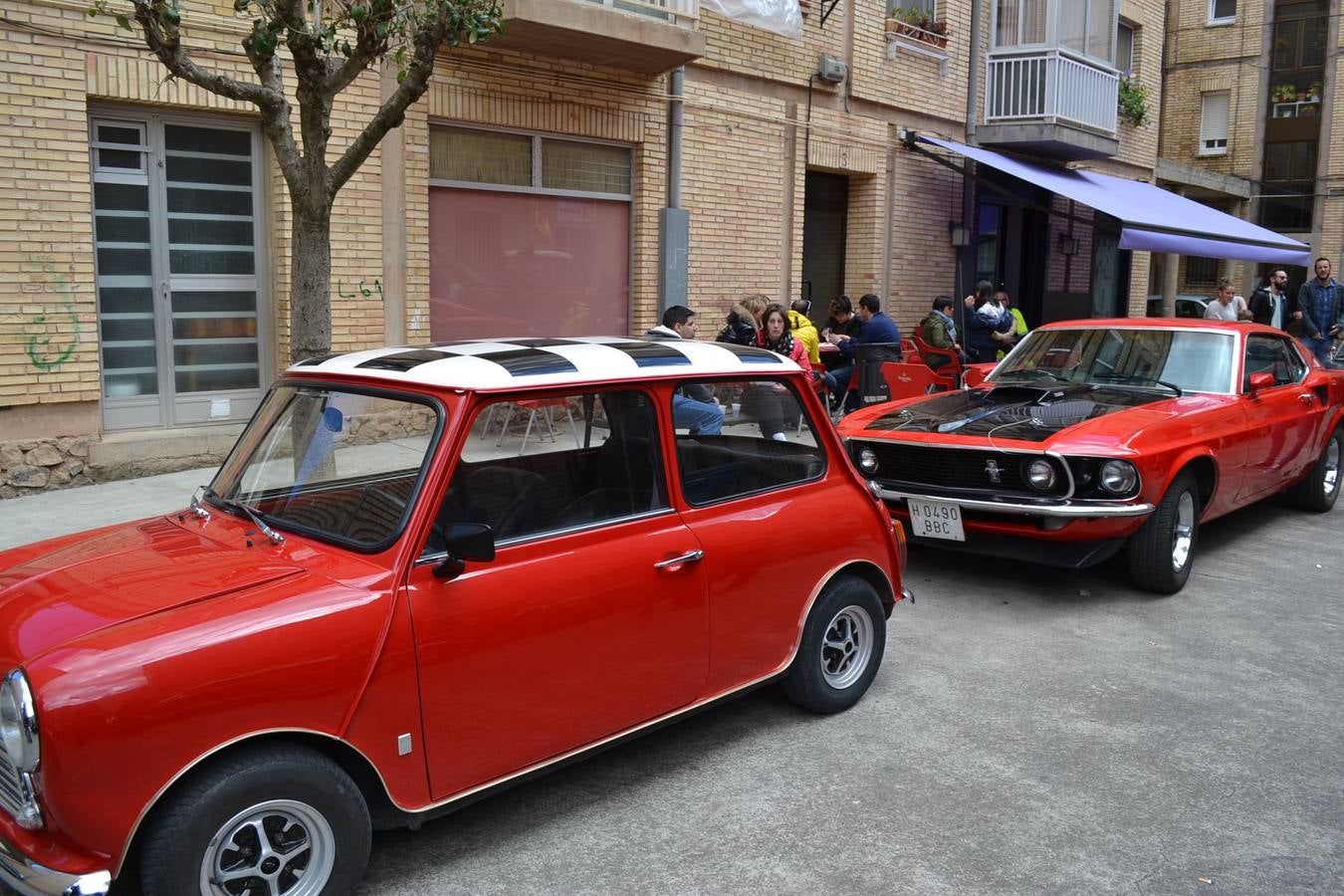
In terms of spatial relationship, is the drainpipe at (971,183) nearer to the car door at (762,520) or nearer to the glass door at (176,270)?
the glass door at (176,270)

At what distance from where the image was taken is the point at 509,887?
3.31m

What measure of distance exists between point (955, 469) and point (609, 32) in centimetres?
633

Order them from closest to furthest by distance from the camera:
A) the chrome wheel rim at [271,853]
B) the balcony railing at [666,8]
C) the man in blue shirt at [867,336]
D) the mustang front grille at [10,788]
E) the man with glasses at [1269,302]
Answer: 1. the mustang front grille at [10,788]
2. the chrome wheel rim at [271,853]
3. the balcony railing at [666,8]
4. the man in blue shirt at [867,336]
5. the man with glasses at [1269,302]

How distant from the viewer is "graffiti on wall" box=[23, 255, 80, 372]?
26.7ft

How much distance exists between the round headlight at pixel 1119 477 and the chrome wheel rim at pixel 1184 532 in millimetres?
641

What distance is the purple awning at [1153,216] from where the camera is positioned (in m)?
15.3

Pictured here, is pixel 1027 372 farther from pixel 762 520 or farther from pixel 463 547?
pixel 463 547

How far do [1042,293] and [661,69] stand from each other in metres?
10.4

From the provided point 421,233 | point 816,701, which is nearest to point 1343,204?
point 421,233

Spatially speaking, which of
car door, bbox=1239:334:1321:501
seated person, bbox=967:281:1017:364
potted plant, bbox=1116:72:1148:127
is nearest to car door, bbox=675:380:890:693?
car door, bbox=1239:334:1321:501

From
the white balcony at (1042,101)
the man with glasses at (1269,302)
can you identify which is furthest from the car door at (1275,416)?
the white balcony at (1042,101)

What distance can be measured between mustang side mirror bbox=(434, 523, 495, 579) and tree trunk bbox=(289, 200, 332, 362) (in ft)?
10.1

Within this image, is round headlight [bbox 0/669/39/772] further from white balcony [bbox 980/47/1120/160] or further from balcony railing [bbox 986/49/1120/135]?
balcony railing [bbox 986/49/1120/135]

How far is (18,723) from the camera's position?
2.63 meters
